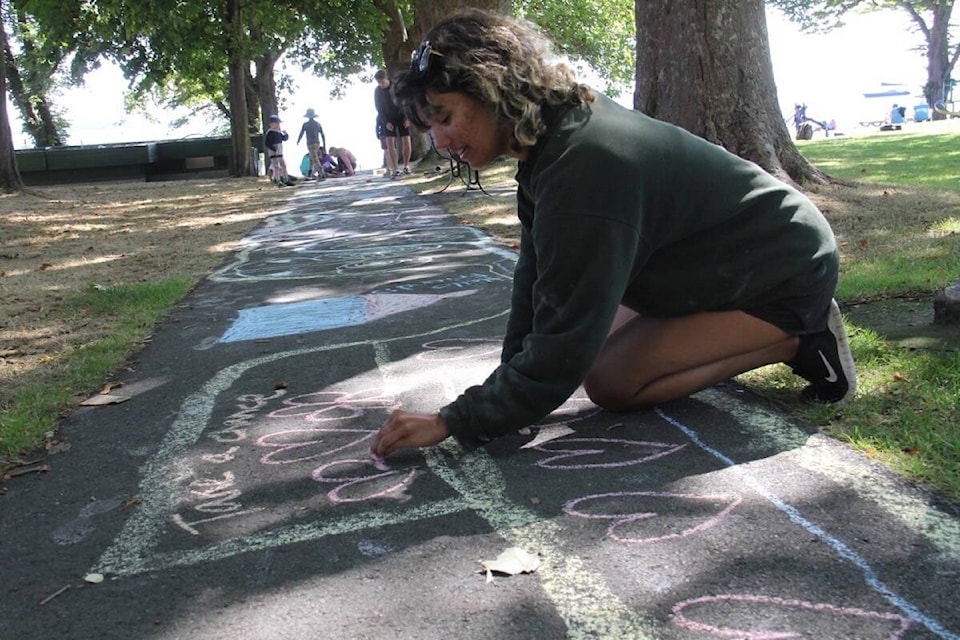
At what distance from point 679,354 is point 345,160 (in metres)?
19.5

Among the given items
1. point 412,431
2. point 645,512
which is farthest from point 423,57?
point 645,512

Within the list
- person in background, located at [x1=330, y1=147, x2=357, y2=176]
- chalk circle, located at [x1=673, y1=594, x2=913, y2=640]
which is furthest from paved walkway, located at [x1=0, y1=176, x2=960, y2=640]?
person in background, located at [x1=330, y1=147, x2=357, y2=176]

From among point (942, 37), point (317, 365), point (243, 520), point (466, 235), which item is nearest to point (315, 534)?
point (243, 520)

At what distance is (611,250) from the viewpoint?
2432 mm

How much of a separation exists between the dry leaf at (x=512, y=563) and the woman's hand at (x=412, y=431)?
0.54 m

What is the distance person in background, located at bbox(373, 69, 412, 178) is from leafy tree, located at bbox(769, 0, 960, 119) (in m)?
29.3

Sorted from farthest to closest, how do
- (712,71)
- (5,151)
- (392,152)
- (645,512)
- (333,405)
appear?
(392,152)
(5,151)
(712,71)
(333,405)
(645,512)

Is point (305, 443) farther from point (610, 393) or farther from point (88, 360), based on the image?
point (88, 360)

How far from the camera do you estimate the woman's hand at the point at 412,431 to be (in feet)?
8.68

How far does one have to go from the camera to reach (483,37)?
2.45 meters

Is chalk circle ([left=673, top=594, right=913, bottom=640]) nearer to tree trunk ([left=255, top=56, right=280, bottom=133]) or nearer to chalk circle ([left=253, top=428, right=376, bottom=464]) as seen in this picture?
chalk circle ([left=253, top=428, right=376, bottom=464])

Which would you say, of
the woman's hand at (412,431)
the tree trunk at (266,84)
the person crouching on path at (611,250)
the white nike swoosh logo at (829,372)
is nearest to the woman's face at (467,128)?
the person crouching on path at (611,250)

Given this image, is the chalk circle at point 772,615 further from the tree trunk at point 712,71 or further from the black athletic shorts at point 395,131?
the black athletic shorts at point 395,131

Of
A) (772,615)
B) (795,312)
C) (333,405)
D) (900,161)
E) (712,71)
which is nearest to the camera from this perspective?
(772,615)
